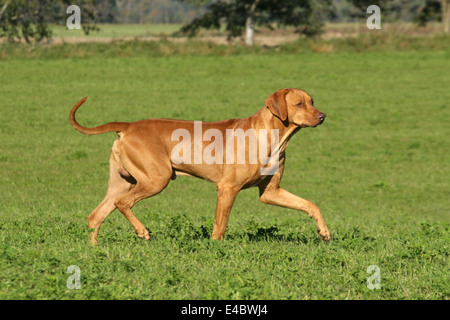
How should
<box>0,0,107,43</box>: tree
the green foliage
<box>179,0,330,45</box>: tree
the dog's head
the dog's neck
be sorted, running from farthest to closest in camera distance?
the green foliage
<box>179,0,330,45</box>: tree
<box>0,0,107,43</box>: tree
the dog's neck
the dog's head

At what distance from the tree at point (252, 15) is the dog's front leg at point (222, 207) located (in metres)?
40.1

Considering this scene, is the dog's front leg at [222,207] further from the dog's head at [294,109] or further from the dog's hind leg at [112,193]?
the dog's hind leg at [112,193]

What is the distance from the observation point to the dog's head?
8477mm

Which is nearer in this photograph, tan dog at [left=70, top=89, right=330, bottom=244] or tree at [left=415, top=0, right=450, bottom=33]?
tan dog at [left=70, top=89, right=330, bottom=244]

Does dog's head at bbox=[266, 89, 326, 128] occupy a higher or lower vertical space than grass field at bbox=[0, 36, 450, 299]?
higher

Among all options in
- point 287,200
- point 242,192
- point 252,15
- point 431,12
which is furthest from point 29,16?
point 287,200

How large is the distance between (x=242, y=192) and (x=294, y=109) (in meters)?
8.61

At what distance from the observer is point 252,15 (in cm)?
4794

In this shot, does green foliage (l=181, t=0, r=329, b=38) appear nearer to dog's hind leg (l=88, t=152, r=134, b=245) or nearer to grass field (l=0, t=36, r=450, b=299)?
grass field (l=0, t=36, r=450, b=299)

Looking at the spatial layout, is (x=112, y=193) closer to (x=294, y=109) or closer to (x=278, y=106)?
(x=278, y=106)

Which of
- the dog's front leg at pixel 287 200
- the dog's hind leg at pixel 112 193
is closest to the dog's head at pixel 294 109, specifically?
the dog's front leg at pixel 287 200

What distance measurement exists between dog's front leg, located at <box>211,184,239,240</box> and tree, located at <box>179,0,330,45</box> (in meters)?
40.1

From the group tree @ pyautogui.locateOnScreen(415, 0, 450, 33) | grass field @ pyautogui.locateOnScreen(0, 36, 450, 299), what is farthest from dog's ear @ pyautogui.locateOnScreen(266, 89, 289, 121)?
tree @ pyautogui.locateOnScreen(415, 0, 450, 33)

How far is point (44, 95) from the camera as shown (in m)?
27.7
